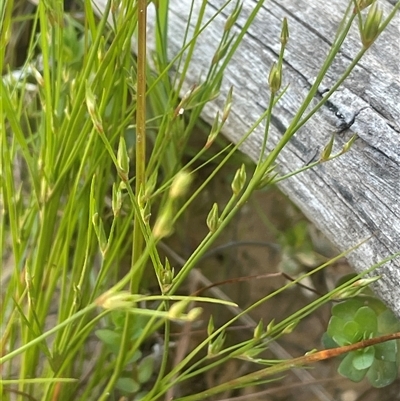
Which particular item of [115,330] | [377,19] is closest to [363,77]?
[377,19]

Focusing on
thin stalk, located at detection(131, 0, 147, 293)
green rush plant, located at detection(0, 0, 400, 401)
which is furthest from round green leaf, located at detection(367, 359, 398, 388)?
thin stalk, located at detection(131, 0, 147, 293)

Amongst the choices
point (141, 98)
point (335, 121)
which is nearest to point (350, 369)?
point (335, 121)

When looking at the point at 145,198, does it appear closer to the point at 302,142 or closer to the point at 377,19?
the point at 377,19

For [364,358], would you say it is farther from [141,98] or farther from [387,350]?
[141,98]

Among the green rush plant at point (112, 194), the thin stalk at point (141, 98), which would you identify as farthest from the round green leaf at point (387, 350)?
the thin stalk at point (141, 98)

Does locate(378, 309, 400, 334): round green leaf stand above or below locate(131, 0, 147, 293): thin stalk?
below

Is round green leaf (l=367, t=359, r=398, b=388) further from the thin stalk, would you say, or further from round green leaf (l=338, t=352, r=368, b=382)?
the thin stalk
